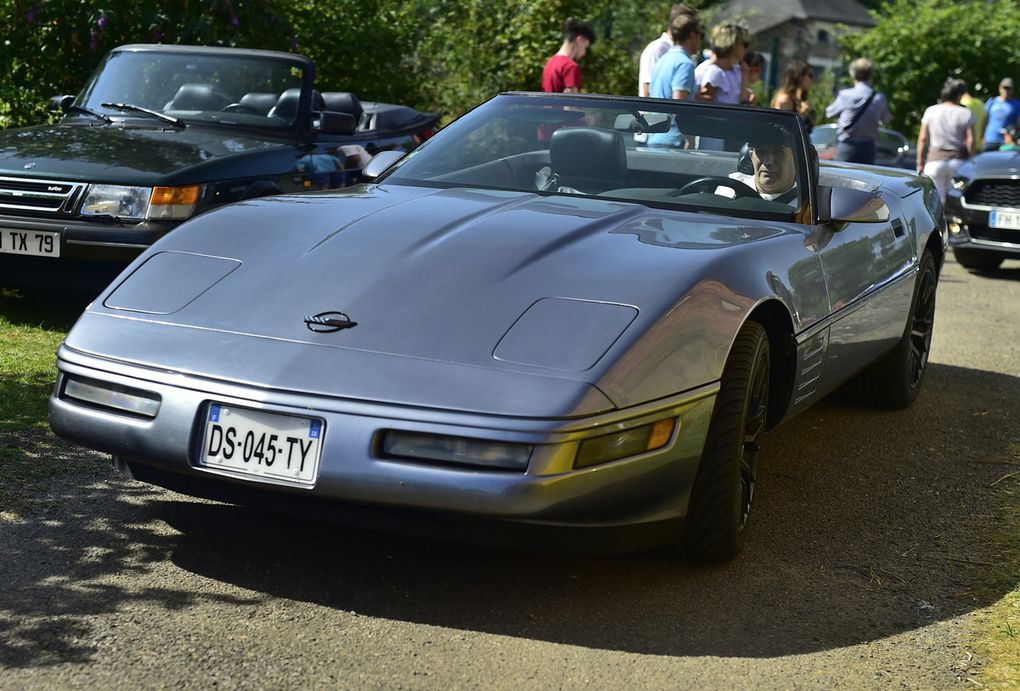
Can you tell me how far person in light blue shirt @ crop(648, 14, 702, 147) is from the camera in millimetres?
9328

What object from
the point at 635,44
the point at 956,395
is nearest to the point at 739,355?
the point at 956,395

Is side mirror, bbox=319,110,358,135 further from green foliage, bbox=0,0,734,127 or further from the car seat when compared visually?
green foliage, bbox=0,0,734,127

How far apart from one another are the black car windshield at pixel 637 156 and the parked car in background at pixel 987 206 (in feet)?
23.9

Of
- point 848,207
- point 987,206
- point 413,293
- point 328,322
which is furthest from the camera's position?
point 987,206

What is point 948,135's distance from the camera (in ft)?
44.8

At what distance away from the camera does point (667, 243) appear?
402 centimetres

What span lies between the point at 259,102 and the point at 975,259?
711cm

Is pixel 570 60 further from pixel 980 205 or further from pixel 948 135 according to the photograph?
pixel 948 135

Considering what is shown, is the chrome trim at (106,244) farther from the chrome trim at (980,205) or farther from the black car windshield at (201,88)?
the chrome trim at (980,205)

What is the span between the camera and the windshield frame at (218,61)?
798 cm

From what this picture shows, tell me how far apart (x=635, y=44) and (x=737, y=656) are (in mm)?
21059

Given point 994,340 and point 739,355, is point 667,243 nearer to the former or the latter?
point 739,355

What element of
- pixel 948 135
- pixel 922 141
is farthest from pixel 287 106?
pixel 922 141

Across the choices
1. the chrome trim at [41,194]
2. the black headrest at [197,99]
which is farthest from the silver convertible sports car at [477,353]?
the black headrest at [197,99]
